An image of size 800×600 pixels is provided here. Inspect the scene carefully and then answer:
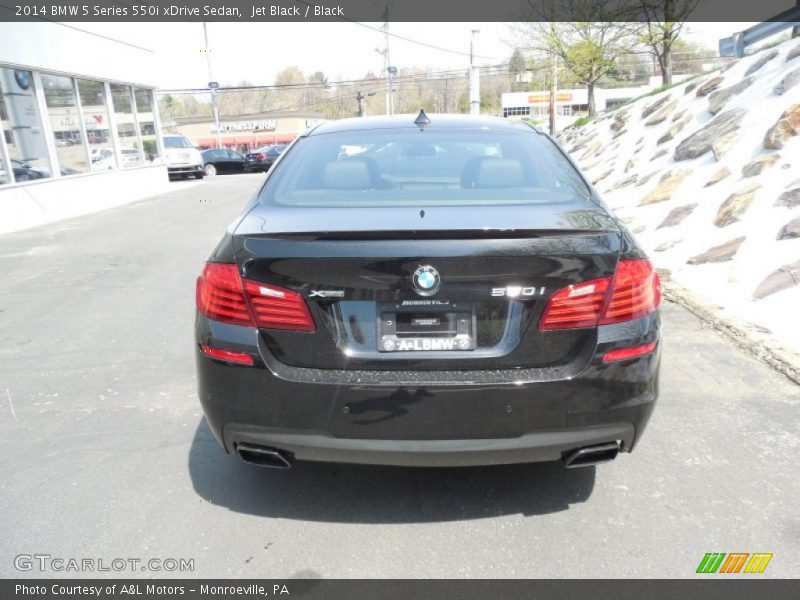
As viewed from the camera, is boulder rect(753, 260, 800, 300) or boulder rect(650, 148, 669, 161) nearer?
boulder rect(753, 260, 800, 300)

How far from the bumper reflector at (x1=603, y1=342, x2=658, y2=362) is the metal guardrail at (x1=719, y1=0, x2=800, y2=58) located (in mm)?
11170

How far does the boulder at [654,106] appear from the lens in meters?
13.6

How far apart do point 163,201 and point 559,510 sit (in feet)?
55.7

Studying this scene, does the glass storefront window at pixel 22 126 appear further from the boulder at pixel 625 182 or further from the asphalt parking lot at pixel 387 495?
the boulder at pixel 625 182

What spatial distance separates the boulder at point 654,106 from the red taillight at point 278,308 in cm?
1337

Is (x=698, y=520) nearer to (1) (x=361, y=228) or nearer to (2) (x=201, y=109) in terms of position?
(1) (x=361, y=228)

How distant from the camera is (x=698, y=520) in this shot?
2.62m

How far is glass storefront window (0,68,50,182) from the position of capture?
13.0 m

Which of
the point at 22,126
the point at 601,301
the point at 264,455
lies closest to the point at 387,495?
the point at 264,455

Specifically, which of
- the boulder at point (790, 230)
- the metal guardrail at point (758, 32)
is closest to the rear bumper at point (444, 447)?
the boulder at point (790, 230)

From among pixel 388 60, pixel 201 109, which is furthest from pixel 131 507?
pixel 201 109

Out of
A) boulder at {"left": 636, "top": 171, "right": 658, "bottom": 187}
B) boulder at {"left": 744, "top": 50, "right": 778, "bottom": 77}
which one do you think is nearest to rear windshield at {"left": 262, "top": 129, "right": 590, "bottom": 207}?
boulder at {"left": 636, "top": 171, "right": 658, "bottom": 187}

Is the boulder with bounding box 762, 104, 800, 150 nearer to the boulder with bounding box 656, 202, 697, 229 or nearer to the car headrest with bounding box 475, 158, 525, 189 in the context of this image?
the boulder with bounding box 656, 202, 697, 229

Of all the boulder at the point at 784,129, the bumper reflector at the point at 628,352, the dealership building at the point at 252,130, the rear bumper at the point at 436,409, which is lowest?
the dealership building at the point at 252,130
